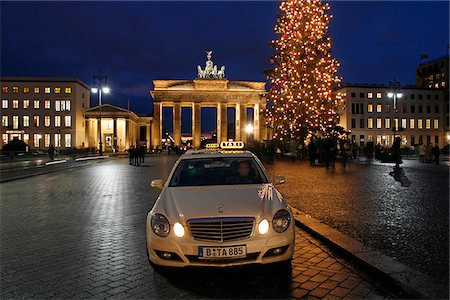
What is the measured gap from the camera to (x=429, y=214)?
9.07m

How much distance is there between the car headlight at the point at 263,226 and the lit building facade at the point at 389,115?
83851mm

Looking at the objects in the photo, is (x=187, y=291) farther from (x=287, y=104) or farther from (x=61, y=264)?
(x=287, y=104)

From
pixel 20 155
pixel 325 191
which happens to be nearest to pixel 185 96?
pixel 20 155

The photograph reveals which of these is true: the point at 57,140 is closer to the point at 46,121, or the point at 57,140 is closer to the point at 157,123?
the point at 46,121

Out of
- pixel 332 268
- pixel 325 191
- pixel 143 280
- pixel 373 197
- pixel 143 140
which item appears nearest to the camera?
pixel 143 280

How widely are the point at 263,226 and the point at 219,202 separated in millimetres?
666

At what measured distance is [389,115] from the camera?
9012cm

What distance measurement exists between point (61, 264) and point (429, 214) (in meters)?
7.52

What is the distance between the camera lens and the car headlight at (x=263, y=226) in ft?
16.4

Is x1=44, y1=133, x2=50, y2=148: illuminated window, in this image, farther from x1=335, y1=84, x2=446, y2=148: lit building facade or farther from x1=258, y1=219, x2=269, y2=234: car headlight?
x1=258, y1=219, x2=269, y2=234: car headlight

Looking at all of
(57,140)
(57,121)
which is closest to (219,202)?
(57,140)

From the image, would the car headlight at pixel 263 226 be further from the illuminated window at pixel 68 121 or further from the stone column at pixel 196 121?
the illuminated window at pixel 68 121

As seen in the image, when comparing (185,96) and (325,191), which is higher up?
(185,96)

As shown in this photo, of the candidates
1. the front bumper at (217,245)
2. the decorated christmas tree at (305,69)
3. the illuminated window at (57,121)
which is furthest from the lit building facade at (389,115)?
the front bumper at (217,245)
